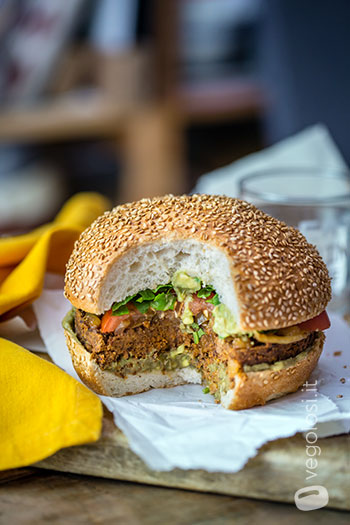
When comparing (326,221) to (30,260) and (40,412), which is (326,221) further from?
(40,412)

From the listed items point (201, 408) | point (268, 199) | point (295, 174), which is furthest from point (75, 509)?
point (295, 174)

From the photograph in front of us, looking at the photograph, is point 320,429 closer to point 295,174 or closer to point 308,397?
point 308,397

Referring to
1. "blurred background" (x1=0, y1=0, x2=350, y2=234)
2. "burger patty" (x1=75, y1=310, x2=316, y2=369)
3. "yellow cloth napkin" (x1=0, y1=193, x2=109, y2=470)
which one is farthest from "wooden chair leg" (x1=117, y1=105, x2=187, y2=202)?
"burger patty" (x1=75, y1=310, x2=316, y2=369)

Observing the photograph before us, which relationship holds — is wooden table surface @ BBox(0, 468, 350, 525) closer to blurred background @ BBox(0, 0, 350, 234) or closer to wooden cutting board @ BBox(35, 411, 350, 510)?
wooden cutting board @ BBox(35, 411, 350, 510)

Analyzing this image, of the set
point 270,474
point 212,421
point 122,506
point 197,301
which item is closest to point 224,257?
point 197,301

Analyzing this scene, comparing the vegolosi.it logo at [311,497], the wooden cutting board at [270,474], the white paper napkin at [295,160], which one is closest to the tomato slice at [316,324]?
the wooden cutting board at [270,474]

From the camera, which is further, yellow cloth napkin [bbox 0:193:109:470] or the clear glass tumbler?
the clear glass tumbler

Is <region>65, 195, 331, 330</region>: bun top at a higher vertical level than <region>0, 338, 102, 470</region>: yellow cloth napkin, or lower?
higher
